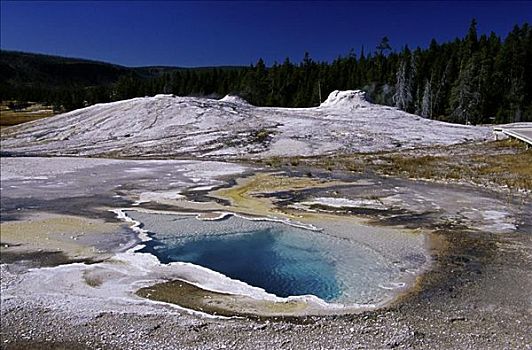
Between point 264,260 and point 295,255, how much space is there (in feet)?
2.38

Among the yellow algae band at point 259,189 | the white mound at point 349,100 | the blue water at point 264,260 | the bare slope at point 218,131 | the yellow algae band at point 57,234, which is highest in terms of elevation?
the white mound at point 349,100

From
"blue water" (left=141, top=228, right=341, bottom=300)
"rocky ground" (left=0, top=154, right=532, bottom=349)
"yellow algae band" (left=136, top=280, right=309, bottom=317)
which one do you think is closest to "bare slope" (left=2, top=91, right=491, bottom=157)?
"blue water" (left=141, top=228, right=341, bottom=300)

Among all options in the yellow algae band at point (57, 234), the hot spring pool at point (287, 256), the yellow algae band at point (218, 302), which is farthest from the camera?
the yellow algae band at point (57, 234)

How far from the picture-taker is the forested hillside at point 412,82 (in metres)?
52.7

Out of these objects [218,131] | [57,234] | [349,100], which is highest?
[349,100]

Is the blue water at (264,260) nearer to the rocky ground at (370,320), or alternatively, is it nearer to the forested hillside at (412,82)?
the rocky ground at (370,320)

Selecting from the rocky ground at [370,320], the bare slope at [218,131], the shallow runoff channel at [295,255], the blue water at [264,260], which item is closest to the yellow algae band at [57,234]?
the rocky ground at [370,320]

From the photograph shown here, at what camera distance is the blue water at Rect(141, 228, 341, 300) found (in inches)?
334

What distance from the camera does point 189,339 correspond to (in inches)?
250

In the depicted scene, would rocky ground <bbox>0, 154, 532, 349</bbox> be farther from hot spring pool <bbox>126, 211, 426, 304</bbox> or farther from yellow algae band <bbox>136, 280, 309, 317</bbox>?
hot spring pool <bbox>126, 211, 426, 304</bbox>

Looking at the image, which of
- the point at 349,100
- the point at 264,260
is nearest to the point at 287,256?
the point at 264,260

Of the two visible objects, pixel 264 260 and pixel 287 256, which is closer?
pixel 264 260

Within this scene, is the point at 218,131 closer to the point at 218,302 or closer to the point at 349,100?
the point at 349,100

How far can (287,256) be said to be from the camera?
1017 centimetres
